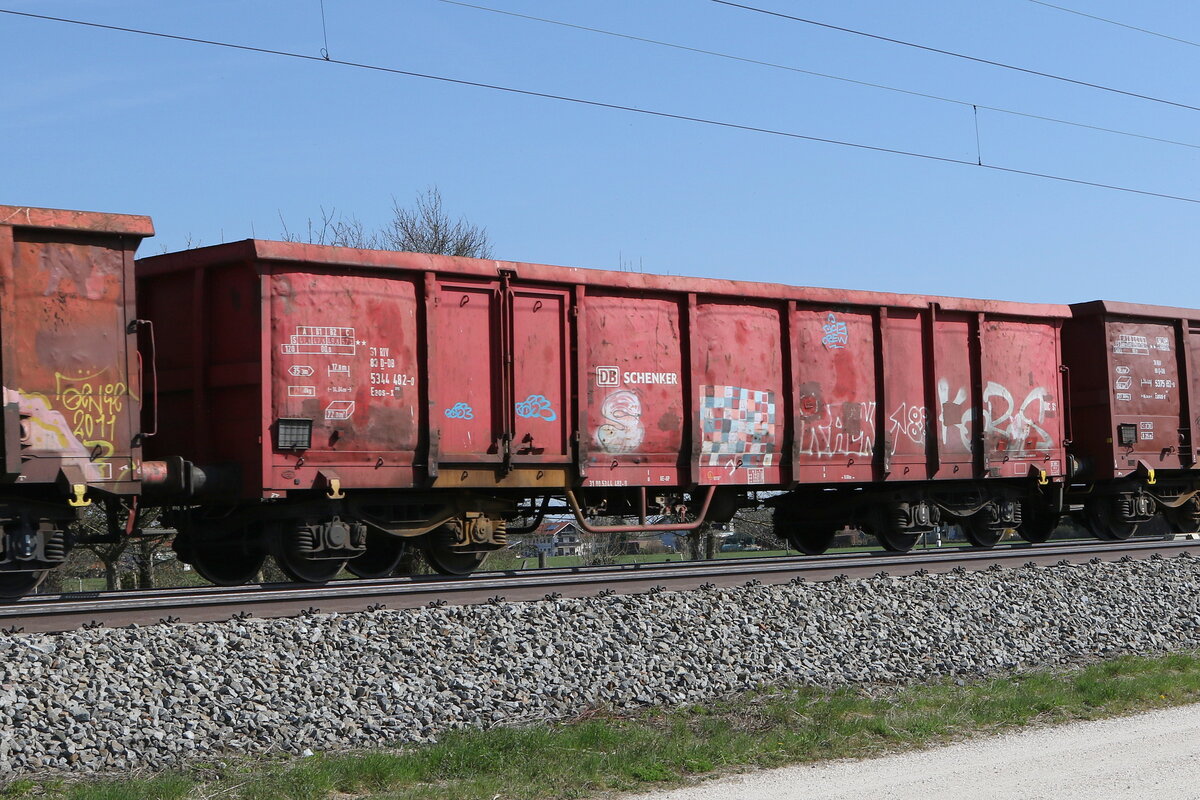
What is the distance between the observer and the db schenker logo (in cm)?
1228

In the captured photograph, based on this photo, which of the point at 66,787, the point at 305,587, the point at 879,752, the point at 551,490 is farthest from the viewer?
the point at 551,490

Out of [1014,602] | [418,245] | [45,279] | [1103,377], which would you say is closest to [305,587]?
[45,279]

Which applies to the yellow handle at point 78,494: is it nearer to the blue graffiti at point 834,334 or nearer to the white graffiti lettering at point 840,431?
the white graffiti lettering at point 840,431

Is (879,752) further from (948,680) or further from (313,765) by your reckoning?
(313,765)

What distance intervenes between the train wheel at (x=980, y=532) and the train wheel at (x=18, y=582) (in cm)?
1113

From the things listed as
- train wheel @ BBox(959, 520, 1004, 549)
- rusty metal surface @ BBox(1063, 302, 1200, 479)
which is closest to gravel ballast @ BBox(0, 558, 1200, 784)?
train wheel @ BBox(959, 520, 1004, 549)

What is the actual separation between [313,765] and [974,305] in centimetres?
1142

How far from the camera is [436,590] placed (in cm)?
910

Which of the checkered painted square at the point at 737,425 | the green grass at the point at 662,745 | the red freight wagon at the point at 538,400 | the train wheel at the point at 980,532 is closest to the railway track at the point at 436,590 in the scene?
the red freight wagon at the point at 538,400

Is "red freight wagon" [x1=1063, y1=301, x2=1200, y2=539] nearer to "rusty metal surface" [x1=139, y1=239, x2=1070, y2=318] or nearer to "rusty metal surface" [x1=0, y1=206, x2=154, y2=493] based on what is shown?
"rusty metal surface" [x1=139, y1=239, x2=1070, y2=318]

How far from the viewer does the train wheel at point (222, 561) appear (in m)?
11.6

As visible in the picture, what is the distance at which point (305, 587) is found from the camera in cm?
988

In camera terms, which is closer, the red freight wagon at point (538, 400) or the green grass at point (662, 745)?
the green grass at point (662, 745)

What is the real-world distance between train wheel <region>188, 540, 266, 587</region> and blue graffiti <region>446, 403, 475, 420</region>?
2296 millimetres
